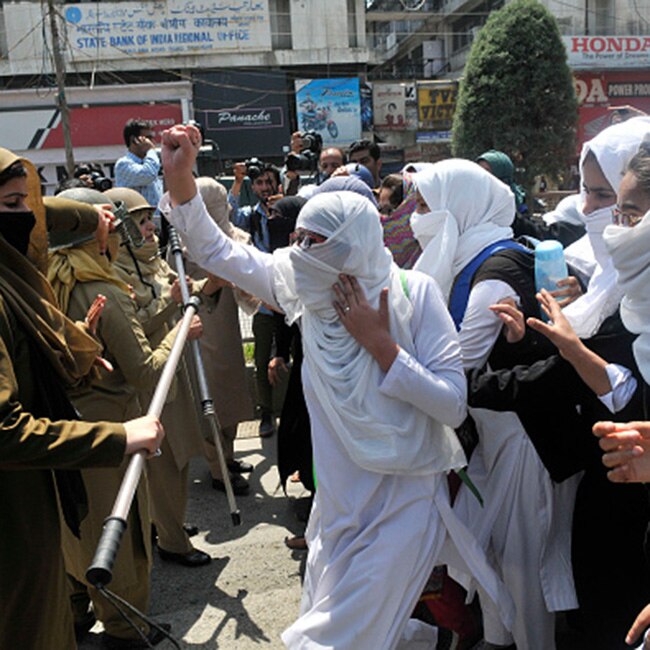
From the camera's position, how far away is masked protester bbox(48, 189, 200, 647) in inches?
103

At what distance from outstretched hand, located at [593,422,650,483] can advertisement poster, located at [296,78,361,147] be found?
21.5 metres

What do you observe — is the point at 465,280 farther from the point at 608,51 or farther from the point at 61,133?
the point at 608,51

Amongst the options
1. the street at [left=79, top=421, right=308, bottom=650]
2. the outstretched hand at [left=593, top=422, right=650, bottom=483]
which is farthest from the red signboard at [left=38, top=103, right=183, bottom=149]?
the outstretched hand at [left=593, top=422, right=650, bottom=483]

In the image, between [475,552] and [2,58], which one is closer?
[475,552]

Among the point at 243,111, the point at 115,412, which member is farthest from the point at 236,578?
the point at 243,111

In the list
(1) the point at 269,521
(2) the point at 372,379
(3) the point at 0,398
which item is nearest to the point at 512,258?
(2) the point at 372,379

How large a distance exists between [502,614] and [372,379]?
2.88 ft

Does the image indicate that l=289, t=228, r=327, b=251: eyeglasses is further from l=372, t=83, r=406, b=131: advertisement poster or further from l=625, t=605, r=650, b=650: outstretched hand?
l=372, t=83, r=406, b=131: advertisement poster

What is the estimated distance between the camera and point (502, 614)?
2.14 meters

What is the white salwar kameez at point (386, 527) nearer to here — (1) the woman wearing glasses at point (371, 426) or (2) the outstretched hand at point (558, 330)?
(1) the woman wearing glasses at point (371, 426)

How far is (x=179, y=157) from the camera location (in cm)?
235

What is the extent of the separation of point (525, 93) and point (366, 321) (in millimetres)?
17988

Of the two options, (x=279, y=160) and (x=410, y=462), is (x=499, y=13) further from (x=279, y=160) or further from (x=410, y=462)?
(x=410, y=462)

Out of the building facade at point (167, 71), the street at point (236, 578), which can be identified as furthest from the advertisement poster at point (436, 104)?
the street at point (236, 578)
